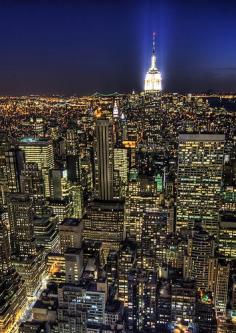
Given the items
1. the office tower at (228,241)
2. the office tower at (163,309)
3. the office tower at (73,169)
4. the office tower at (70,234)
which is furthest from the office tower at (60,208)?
the office tower at (163,309)

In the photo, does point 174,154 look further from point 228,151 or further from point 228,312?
point 228,312

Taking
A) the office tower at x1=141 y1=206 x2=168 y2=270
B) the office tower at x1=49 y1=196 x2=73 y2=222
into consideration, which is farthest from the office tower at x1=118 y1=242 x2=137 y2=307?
the office tower at x1=49 y1=196 x2=73 y2=222

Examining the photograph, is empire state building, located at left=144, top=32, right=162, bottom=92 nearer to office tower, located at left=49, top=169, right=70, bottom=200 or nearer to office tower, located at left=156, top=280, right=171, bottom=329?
office tower, located at left=49, top=169, right=70, bottom=200

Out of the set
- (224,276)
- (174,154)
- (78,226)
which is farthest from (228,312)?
(174,154)

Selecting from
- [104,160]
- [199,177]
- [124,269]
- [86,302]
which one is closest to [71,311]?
[86,302]

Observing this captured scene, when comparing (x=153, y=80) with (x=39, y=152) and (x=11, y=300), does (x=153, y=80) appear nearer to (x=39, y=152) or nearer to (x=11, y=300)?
(x=39, y=152)

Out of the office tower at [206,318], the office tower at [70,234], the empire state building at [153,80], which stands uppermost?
the empire state building at [153,80]

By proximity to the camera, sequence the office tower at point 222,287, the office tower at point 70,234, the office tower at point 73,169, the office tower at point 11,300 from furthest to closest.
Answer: the office tower at point 73,169 < the office tower at point 70,234 < the office tower at point 222,287 < the office tower at point 11,300

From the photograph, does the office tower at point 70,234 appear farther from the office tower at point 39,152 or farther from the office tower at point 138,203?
the office tower at point 39,152
